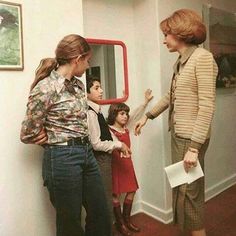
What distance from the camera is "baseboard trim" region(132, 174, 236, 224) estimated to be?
7.45 feet

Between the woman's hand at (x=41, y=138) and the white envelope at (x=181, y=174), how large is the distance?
0.67 metres

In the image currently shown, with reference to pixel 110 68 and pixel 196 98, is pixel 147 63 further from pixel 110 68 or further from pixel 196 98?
pixel 196 98

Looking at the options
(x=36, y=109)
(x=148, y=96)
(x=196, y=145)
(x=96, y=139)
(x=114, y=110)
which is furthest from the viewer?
(x=148, y=96)

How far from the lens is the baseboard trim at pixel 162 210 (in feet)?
7.45

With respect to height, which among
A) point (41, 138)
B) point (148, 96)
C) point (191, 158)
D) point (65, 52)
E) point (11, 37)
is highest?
point (11, 37)

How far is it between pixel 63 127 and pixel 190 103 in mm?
664

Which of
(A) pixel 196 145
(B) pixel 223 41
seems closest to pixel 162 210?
(A) pixel 196 145

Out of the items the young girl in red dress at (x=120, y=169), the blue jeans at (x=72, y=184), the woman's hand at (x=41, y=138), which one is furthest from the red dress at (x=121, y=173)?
the woman's hand at (x=41, y=138)

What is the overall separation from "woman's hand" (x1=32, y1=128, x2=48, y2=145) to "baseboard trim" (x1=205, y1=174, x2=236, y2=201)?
1.81 metres

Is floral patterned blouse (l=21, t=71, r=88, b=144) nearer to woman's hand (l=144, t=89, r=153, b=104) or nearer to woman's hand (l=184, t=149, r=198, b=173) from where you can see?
woman's hand (l=184, t=149, r=198, b=173)

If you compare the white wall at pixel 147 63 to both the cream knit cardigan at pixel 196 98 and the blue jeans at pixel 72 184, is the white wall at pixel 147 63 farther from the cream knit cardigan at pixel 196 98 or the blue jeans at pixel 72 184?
the blue jeans at pixel 72 184

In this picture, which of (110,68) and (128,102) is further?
(128,102)

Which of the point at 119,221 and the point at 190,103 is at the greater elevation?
the point at 190,103

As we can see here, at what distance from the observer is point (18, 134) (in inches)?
62.0
